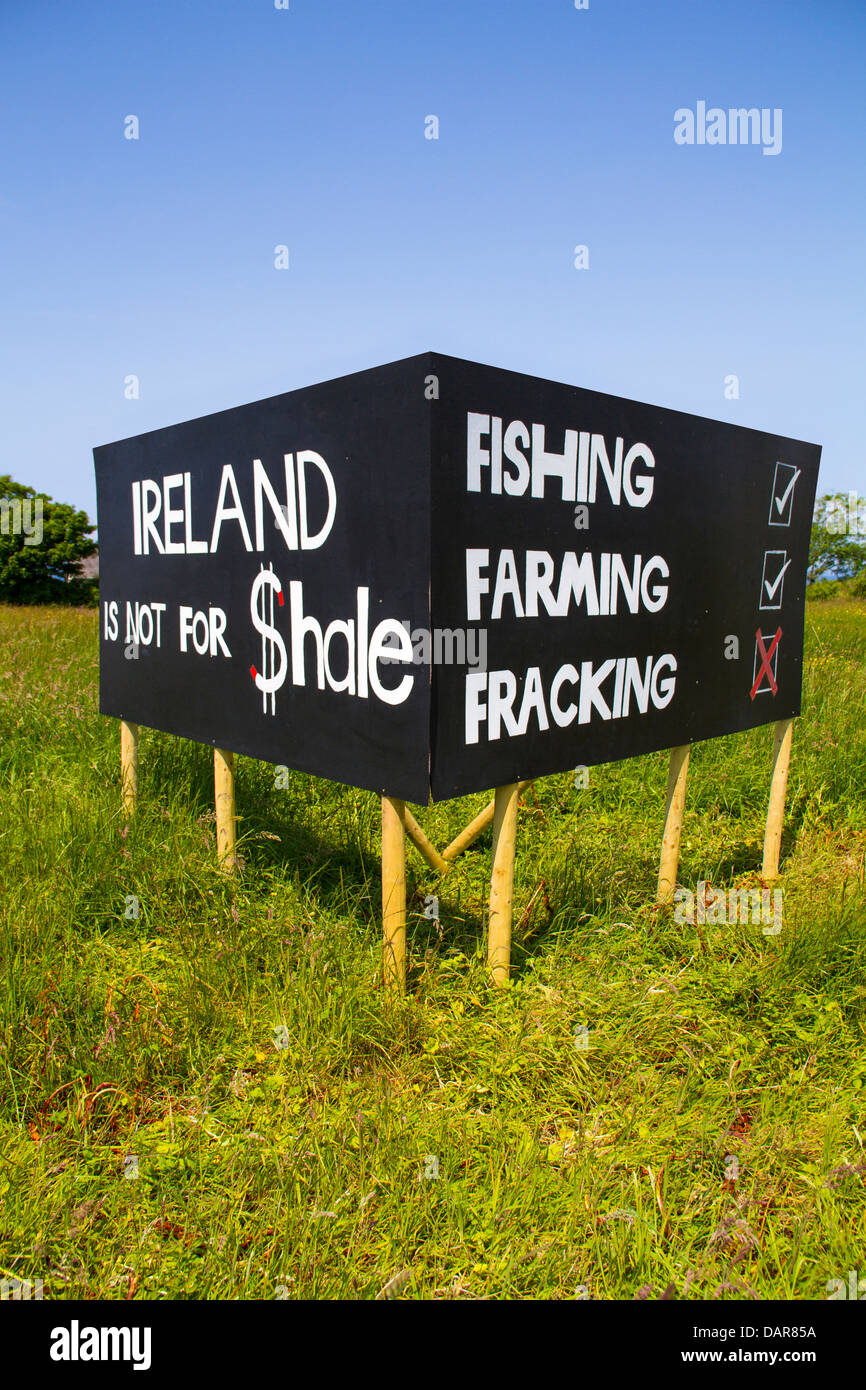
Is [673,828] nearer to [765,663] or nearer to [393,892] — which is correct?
[765,663]

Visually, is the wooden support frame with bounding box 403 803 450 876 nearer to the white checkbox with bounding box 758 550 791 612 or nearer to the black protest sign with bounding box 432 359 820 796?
the black protest sign with bounding box 432 359 820 796

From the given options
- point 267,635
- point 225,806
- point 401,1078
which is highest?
point 267,635

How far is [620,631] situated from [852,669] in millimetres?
5310

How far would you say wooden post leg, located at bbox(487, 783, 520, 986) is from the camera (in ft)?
9.18

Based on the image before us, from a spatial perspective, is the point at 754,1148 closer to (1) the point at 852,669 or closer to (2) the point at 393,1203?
(2) the point at 393,1203

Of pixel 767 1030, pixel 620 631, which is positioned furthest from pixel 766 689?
pixel 767 1030

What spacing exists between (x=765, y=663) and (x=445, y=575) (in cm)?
226

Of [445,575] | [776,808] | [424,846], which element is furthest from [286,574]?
[776,808]

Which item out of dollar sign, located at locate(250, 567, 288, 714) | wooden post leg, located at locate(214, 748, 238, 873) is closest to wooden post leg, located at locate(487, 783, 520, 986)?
dollar sign, located at locate(250, 567, 288, 714)

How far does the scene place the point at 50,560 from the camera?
2939 centimetres

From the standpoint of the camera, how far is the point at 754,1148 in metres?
2.15

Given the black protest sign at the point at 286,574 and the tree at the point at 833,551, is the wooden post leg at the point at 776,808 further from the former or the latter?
the tree at the point at 833,551

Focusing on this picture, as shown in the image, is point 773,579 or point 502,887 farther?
point 773,579

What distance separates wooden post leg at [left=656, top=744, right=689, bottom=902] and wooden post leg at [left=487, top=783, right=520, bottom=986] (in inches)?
43.0
